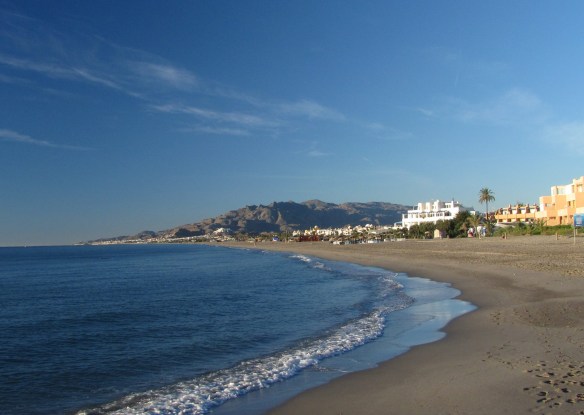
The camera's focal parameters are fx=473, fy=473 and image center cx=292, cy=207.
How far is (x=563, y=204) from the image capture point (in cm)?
7619

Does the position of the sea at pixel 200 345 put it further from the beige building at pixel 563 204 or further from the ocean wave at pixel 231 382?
the beige building at pixel 563 204

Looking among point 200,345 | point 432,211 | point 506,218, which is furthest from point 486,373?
point 432,211

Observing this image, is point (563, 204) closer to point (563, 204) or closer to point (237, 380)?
point (563, 204)

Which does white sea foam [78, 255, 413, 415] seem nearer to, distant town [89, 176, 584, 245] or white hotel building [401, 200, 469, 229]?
distant town [89, 176, 584, 245]

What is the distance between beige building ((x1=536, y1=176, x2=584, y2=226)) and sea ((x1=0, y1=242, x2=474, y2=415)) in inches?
2178

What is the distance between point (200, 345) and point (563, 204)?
7782 centimetres

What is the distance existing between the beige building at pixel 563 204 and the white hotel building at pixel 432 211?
45576 mm

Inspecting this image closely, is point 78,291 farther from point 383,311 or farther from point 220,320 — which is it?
point 383,311

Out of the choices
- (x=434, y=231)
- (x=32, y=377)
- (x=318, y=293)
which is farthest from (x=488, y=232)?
(x=32, y=377)

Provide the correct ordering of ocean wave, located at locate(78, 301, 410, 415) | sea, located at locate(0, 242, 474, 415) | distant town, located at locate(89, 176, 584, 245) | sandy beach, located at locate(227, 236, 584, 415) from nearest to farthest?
sandy beach, located at locate(227, 236, 584, 415), ocean wave, located at locate(78, 301, 410, 415), sea, located at locate(0, 242, 474, 415), distant town, located at locate(89, 176, 584, 245)

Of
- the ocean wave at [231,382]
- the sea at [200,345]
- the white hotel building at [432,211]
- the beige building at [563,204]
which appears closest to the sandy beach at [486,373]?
the sea at [200,345]

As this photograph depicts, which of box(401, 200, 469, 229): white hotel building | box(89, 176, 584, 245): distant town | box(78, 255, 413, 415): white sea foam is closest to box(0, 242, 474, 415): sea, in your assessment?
box(78, 255, 413, 415): white sea foam

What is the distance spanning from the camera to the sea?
9.16m

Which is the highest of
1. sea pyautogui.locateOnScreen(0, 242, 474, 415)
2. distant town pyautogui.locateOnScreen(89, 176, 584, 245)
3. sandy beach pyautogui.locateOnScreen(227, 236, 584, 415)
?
distant town pyautogui.locateOnScreen(89, 176, 584, 245)
